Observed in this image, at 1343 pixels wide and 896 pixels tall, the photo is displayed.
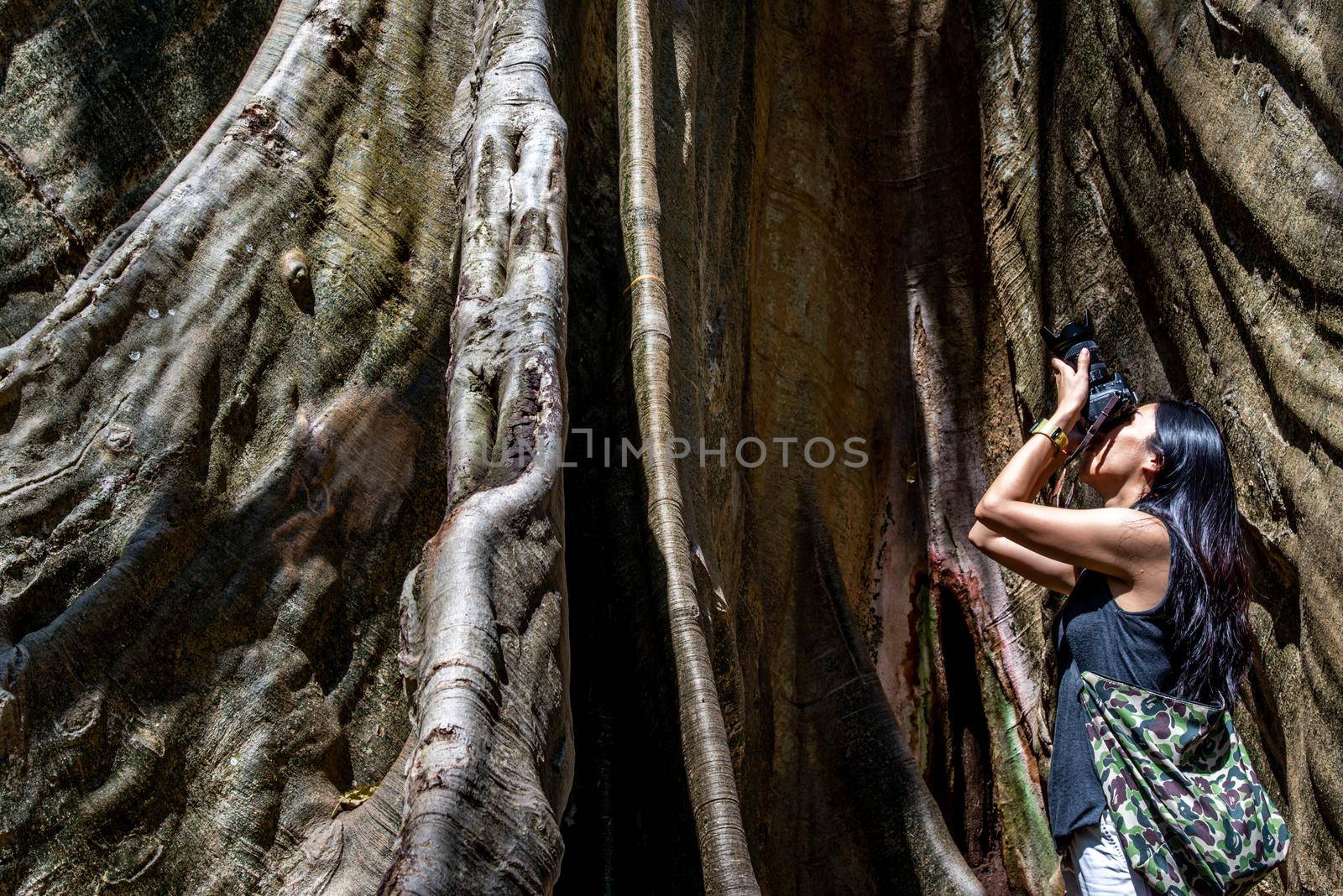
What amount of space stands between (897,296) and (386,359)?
2.35 meters

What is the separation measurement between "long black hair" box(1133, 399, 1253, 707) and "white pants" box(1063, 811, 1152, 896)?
271 mm

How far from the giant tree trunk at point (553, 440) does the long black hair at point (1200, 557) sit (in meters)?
0.73

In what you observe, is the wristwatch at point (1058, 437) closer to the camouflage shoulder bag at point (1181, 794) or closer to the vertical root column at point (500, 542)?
the camouflage shoulder bag at point (1181, 794)

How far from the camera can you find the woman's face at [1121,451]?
2.10 metres

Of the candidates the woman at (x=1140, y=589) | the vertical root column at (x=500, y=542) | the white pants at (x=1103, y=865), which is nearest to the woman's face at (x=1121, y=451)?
the woman at (x=1140, y=589)

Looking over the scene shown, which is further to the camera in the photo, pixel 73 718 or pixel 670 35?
pixel 670 35

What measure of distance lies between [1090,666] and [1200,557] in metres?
0.27

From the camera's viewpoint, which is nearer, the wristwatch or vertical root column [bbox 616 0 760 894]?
the wristwatch

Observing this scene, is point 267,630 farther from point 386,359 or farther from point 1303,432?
point 1303,432

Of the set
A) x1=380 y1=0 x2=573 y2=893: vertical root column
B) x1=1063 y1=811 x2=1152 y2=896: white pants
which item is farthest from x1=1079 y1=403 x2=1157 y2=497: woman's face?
x1=380 y1=0 x2=573 y2=893: vertical root column

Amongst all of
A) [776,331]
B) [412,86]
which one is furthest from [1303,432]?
[412,86]

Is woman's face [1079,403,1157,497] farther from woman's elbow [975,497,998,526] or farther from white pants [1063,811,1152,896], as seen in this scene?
white pants [1063,811,1152,896]

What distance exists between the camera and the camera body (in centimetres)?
215

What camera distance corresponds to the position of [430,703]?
1.69 metres
